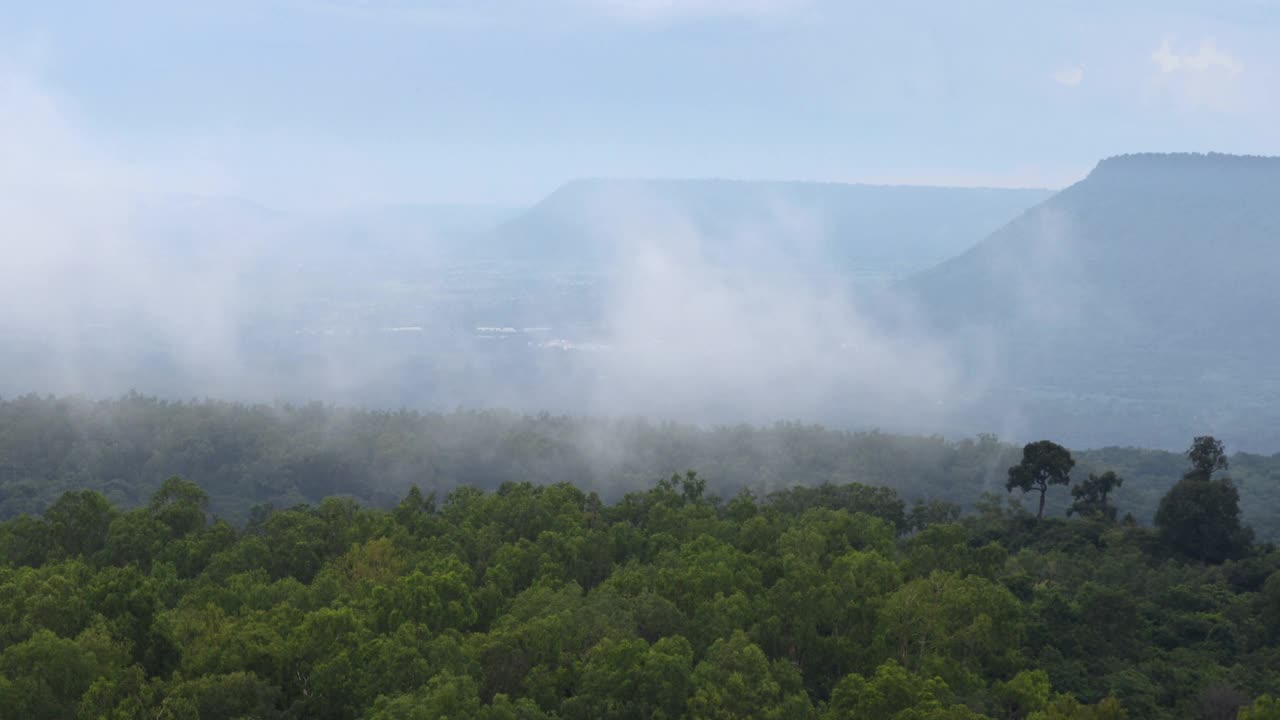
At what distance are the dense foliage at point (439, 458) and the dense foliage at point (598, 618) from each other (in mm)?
70817

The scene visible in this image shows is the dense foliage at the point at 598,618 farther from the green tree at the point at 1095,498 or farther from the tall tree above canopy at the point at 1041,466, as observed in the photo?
the green tree at the point at 1095,498

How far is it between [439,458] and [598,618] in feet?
339

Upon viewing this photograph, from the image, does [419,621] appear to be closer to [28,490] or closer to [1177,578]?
[1177,578]

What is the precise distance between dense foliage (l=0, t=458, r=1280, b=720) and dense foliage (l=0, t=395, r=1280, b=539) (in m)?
70.8

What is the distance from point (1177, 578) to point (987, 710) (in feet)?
70.3

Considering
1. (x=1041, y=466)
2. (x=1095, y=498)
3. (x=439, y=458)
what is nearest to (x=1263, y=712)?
(x=1041, y=466)

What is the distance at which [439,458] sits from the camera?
13462 cm

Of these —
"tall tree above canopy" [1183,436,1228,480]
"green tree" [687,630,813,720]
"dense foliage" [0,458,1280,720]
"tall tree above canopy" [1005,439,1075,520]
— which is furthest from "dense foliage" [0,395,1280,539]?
"green tree" [687,630,813,720]

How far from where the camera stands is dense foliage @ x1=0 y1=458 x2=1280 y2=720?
1134 inches

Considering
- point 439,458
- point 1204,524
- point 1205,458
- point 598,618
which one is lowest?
point 439,458

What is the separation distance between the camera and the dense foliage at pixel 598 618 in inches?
1134

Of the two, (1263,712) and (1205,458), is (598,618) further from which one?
(1205,458)

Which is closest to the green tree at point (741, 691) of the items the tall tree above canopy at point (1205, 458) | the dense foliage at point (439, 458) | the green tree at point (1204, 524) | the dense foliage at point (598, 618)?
the dense foliage at point (598, 618)

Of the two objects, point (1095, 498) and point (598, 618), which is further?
point (1095, 498)
